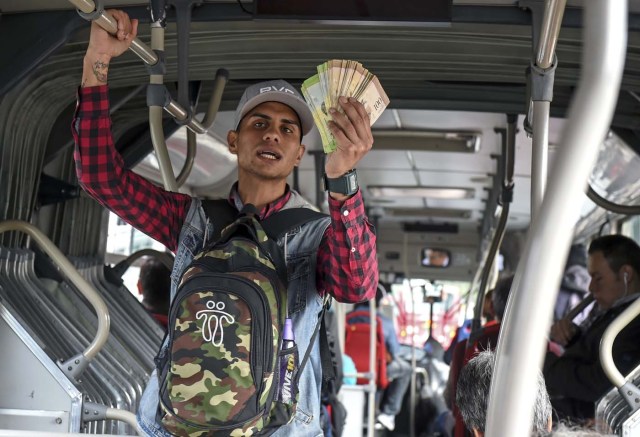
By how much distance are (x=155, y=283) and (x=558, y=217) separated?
4.42 metres

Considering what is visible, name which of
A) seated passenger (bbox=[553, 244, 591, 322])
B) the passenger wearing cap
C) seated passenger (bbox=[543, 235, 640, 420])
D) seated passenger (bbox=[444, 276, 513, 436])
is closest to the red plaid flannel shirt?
the passenger wearing cap

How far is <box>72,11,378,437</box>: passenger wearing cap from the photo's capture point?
6.85ft

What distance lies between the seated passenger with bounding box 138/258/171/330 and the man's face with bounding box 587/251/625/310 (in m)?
2.21

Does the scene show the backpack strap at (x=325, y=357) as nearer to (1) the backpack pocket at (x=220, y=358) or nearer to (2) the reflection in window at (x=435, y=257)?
(1) the backpack pocket at (x=220, y=358)

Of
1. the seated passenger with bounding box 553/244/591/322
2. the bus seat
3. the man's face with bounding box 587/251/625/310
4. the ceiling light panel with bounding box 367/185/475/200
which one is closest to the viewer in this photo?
the man's face with bounding box 587/251/625/310

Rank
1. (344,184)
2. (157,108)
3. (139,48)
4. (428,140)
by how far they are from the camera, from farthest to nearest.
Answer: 1. (428,140)
2. (157,108)
3. (139,48)
4. (344,184)

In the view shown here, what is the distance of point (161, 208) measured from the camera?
7.78ft

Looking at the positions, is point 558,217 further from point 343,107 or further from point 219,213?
point 219,213

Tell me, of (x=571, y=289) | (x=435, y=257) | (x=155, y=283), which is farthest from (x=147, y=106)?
(x=435, y=257)

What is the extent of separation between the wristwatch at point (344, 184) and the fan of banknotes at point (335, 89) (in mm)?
67

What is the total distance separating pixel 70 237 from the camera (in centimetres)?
432

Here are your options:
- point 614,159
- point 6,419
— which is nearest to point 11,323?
point 6,419

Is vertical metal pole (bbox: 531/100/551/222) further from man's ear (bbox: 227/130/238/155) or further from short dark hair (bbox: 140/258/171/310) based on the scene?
short dark hair (bbox: 140/258/171/310)

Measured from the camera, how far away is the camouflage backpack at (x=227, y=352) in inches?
77.0
